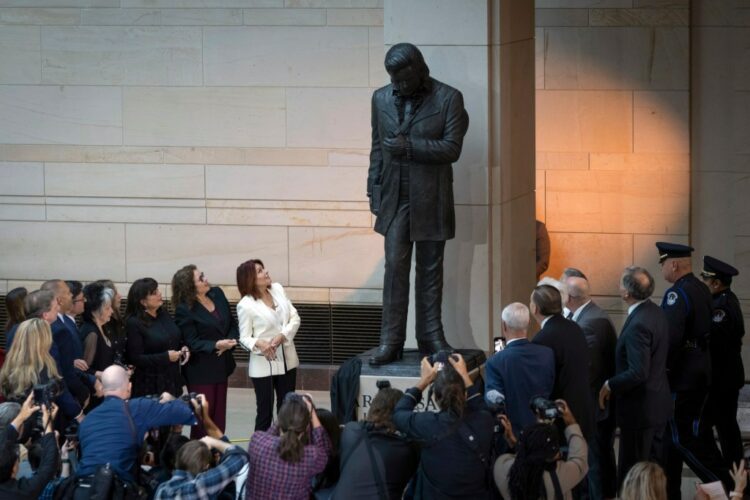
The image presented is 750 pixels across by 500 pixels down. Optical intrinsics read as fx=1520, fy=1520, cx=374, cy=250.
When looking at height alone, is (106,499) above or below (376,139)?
below

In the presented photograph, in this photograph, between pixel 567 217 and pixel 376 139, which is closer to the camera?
pixel 376 139

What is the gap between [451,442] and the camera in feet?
27.7

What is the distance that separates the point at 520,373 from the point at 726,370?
2611 mm

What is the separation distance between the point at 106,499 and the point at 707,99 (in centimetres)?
809

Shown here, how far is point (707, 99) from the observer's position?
47.1ft

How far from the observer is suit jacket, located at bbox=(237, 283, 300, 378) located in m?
11.7

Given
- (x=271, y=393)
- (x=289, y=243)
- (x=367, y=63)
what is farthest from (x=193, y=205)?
(x=271, y=393)

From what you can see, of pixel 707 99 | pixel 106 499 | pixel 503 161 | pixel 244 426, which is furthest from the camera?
pixel 707 99

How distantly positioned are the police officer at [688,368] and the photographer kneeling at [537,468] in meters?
2.74

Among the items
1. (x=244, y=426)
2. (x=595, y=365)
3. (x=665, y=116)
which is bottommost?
(x=244, y=426)

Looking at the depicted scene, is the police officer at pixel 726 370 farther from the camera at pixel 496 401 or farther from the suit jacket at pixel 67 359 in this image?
the suit jacket at pixel 67 359

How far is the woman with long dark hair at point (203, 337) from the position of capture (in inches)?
463

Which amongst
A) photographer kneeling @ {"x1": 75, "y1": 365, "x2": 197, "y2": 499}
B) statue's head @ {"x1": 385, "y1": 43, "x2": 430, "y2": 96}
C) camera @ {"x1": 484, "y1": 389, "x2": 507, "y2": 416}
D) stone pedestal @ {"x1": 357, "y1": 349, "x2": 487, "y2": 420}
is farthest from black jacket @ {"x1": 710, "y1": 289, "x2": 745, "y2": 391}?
photographer kneeling @ {"x1": 75, "y1": 365, "x2": 197, "y2": 499}

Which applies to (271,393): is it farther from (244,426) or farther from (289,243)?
(289,243)
